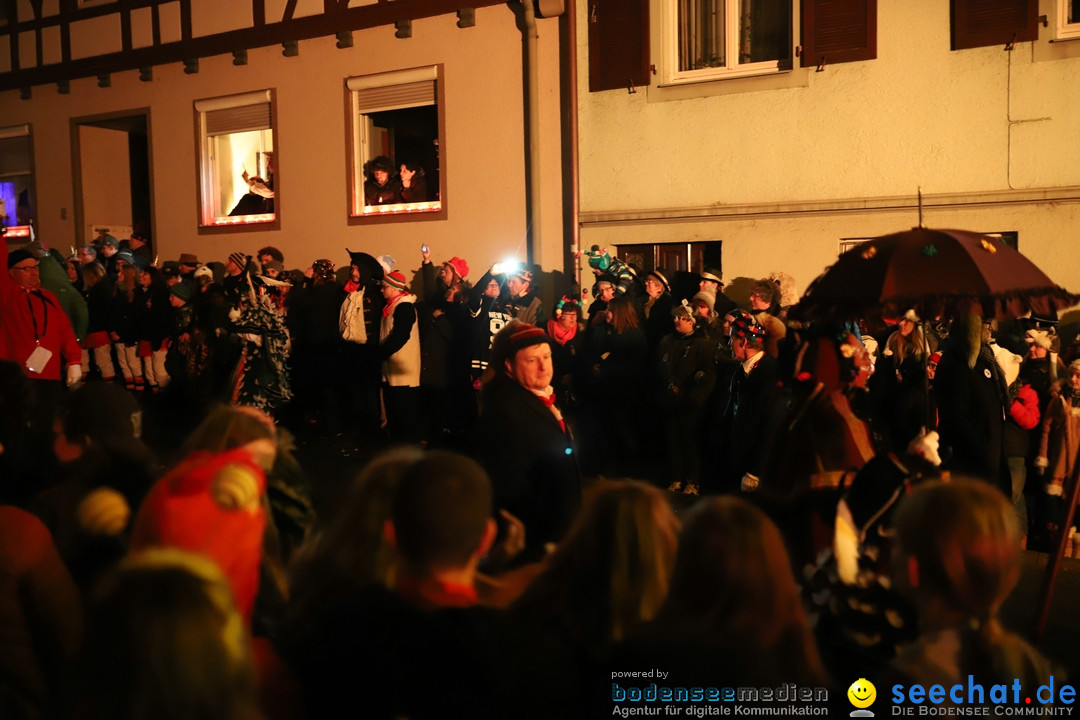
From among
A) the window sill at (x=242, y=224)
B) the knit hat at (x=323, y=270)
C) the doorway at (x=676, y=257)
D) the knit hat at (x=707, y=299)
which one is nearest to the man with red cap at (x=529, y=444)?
the knit hat at (x=707, y=299)

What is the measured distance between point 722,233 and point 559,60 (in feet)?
10.5

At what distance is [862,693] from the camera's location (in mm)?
2688

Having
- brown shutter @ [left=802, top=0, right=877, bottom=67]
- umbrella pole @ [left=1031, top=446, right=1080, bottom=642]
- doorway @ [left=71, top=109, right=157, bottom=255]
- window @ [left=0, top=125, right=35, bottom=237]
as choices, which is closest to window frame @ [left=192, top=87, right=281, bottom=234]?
doorway @ [left=71, top=109, right=157, bottom=255]

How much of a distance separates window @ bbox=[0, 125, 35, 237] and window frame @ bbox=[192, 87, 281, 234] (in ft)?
14.4

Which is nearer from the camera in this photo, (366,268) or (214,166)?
(366,268)

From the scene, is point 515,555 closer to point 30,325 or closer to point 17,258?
point 30,325

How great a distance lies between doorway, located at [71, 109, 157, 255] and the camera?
1828 centimetres

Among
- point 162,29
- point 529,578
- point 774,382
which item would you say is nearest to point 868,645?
point 529,578

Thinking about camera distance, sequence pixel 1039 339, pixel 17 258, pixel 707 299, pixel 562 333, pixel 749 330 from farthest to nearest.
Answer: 1. pixel 562 333
2. pixel 707 299
3. pixel 17 258
4. pixel 749 330
5. pixel 1039 339

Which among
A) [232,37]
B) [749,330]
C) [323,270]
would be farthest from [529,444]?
[232,37]

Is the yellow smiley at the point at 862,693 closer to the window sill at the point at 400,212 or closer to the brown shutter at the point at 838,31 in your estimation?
the brown shutter at the point at 838,31

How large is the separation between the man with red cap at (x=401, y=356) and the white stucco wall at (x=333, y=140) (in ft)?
8.58

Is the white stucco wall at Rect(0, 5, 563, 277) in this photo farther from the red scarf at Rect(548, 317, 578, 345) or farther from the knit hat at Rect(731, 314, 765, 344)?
the knit hat at Rect(731, 314, 765, 344)

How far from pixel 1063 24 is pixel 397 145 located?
352 inches
